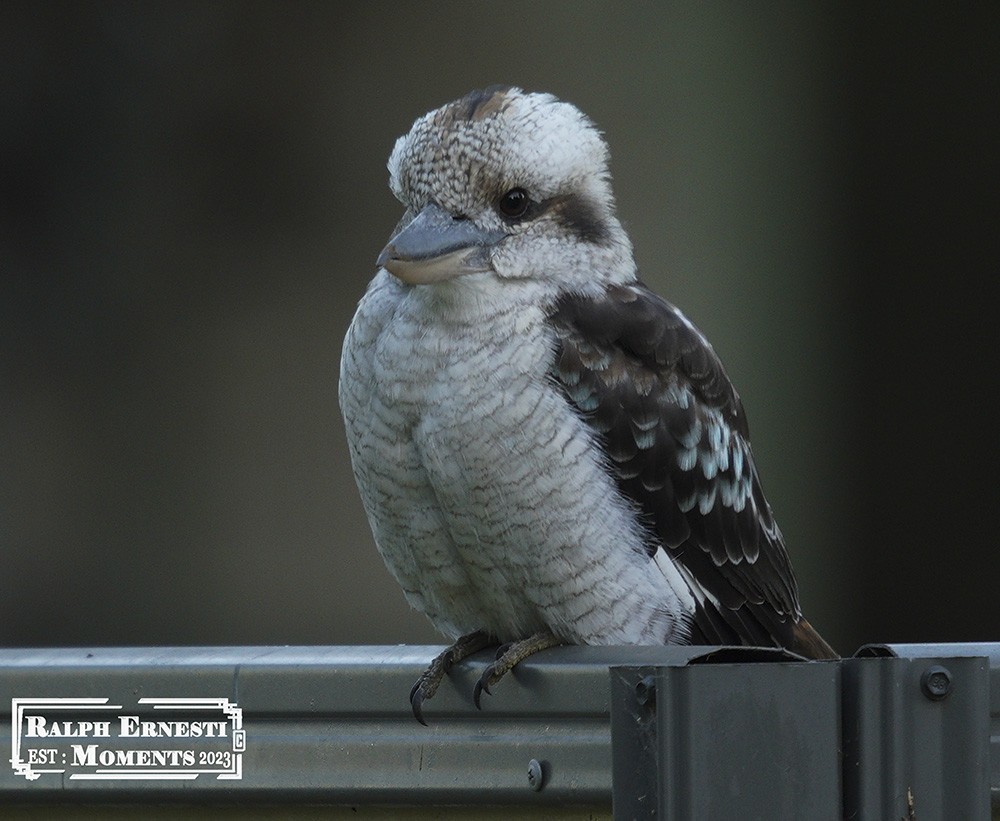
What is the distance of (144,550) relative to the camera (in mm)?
4430

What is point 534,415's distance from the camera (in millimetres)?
1987

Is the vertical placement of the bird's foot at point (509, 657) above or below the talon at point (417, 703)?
above

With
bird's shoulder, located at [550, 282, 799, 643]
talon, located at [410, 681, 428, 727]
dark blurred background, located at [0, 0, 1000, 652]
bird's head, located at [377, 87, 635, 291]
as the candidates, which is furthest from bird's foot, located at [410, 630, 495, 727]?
dark blurred background, located at [0, 0, 1000, 652]

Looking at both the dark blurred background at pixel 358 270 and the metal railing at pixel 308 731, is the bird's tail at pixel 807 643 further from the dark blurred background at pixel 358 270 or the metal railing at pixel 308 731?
the dark blurred background at pixel 358 270

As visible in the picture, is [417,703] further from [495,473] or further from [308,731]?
[495,473]

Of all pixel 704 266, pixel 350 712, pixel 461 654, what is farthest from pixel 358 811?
pixel 704 266

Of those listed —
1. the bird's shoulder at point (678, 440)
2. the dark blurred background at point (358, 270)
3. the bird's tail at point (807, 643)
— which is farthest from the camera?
the dark blurred background at point (358, 270)

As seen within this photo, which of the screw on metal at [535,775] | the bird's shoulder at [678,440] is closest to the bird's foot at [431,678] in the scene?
the screw on metal at [535,775]

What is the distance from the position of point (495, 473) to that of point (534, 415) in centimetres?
9

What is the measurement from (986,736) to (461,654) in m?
1.00

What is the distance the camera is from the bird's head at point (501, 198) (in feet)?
6.75

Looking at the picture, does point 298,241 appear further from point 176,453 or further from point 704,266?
point 704,266

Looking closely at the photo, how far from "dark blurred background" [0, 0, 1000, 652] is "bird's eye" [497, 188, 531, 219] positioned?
6.50 ft

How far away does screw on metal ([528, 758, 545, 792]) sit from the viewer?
133 centimetres
